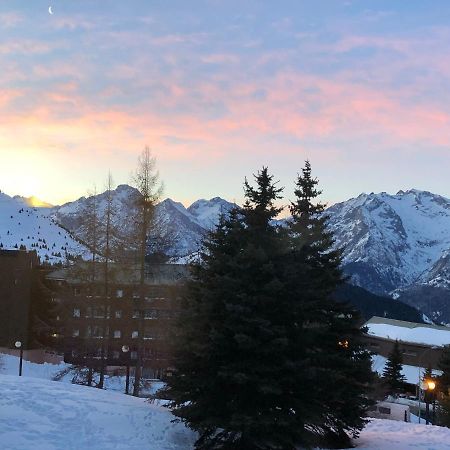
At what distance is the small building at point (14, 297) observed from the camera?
52378 mm

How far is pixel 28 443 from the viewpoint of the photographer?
13953mm

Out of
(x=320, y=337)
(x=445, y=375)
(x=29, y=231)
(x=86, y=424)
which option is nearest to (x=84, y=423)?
(x=86, y=424)

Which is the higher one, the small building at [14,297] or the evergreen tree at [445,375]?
the small building at [14,297]

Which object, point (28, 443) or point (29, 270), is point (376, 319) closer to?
point (29, 270)

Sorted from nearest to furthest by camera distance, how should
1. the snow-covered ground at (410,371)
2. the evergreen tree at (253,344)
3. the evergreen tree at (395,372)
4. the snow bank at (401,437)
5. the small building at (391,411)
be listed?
the evergreen tree at (253,344) → the snow bank at (401,437) → the small building at (391,411) → the evergreen tree at (395,372) → the snow-covered ground at (410,371)

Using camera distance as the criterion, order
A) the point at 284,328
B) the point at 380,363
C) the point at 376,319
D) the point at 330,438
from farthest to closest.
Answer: the point at 376,319 → the point at 380,363 → the point at 330,438 → the point at 284,328

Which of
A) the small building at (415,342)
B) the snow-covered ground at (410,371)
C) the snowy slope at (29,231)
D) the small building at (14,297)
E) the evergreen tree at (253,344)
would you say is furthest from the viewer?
the snowy slope at (29,231)

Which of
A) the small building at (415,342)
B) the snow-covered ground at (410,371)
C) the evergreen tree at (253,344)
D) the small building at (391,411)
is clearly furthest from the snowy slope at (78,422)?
the small building at (415,342)

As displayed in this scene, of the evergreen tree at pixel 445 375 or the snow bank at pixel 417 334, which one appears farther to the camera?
the snow bank at pixel 417 334

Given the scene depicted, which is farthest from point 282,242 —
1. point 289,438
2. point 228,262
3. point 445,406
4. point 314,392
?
point 445,406

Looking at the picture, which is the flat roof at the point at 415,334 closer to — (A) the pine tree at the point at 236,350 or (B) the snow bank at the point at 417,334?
(B) the snow bank at the point at 417,334

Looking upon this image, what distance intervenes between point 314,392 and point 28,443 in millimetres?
7404

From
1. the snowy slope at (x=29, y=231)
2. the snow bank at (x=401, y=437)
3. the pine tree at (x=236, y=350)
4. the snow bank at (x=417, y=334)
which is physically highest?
the snowy slope at (x=29, y=231)

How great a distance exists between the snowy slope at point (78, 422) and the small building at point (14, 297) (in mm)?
35345
